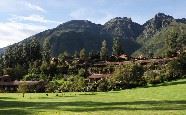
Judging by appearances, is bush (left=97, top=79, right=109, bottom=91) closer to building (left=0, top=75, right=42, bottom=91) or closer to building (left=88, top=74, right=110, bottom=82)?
building (left=88, top=74, right=110, bottom=82)

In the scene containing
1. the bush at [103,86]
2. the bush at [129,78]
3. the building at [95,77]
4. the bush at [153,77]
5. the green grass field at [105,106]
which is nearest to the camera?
the green grass field at [105,106]

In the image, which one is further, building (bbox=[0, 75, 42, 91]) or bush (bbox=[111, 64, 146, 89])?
building (bbox=[0, 75, 42, 91])

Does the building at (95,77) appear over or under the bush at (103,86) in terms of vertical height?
over

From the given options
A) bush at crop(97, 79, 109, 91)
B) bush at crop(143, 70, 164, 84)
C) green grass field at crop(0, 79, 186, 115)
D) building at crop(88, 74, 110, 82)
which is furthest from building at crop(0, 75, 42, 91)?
green grass field at crop(0, 79, 186, 115)

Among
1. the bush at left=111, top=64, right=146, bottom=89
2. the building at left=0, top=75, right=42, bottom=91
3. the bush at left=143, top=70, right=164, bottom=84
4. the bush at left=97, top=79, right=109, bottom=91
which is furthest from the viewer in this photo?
the building at left=0, top=75, right=42, bottom=91

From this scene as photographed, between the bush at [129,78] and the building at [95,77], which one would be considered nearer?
the bush at [129,78]

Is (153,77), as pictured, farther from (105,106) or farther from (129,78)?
(105,106)

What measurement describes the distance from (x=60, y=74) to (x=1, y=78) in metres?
19.4

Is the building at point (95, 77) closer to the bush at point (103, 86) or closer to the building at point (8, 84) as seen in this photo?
the bush at point (103, 86)

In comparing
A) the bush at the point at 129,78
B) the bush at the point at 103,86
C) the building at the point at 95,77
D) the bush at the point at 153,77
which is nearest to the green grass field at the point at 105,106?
the bush at the point at 153,77

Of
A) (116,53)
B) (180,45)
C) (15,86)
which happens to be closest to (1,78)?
(15,86)

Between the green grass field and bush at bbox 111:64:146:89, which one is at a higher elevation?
bush at bbox 111:64:146:89

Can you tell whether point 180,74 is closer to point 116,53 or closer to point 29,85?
point 29,85

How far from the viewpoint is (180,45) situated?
578 feet
